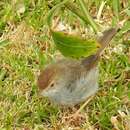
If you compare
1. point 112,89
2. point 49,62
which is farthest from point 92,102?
point 49,62

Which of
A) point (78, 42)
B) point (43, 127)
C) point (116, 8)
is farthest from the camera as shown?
point (116, 8)

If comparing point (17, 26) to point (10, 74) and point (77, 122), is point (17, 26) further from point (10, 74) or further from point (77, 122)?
point (77, 122)

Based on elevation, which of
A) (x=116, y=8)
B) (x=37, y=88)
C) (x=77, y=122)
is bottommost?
(x=77, y=122)

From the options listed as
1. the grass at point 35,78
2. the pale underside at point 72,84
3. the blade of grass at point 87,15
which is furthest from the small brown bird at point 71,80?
the blade of grass at point 87,15

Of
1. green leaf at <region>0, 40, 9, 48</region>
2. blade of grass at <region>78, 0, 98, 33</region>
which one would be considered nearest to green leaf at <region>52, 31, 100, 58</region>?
blade of grass at <region>78, 0, 98, 33</region>

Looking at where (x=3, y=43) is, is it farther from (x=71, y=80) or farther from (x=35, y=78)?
(x=71, y=80)

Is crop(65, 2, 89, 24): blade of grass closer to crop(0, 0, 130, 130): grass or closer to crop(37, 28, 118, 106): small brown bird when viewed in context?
crop(0, 0, 130, 130): grass
